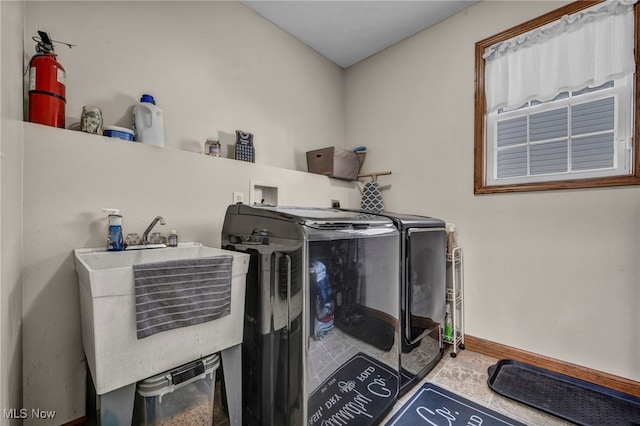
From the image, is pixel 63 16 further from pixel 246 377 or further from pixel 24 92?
pixel 246 377

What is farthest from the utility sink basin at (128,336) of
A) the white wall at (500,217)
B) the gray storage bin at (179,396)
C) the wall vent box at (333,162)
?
the white wall at (500,217)

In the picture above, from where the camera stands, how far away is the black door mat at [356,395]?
114cm

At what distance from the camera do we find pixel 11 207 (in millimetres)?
949

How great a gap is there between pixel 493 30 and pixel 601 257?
175 cm

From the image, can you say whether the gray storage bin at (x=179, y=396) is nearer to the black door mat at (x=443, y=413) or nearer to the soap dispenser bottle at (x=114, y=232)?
the soap dispenser bottle at (x=114, y=232)

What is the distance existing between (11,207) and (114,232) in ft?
1.29

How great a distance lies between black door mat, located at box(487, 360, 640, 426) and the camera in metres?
1.37

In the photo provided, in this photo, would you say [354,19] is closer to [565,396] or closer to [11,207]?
[11,207]

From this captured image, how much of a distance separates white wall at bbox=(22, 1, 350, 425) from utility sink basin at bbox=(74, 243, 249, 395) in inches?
10.4

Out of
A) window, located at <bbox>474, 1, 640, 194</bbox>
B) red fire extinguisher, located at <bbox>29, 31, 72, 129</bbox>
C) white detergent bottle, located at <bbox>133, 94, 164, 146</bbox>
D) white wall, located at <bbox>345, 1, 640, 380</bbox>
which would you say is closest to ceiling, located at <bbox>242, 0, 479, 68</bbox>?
white wall, located at <bbox>345, 1, 640, 380</bbox>

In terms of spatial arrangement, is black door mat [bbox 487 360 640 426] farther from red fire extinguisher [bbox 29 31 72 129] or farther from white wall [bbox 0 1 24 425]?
red fire extinguisher [bbox 29 31 72 129]

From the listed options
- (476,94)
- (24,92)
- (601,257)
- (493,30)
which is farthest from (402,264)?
(24,92)

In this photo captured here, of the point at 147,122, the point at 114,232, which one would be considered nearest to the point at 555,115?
the point at 147,122

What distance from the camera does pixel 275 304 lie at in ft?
3.88
